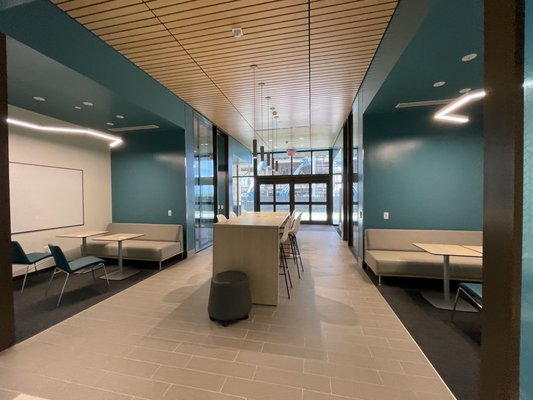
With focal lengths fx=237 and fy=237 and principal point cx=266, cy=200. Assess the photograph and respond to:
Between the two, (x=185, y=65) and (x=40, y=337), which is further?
(x=185, y=65)

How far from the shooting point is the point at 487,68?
1.21 meters

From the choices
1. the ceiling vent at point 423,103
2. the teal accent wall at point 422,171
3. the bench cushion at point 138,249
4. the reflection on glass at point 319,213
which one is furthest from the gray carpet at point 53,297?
the reflection on glass at point 319,213

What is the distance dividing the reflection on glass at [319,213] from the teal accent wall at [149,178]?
699 centimetres

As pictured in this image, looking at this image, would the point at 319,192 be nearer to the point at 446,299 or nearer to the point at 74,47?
the point at 446,299

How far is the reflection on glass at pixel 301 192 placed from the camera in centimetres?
1105

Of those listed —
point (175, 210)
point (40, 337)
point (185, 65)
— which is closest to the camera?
point (40, 337)

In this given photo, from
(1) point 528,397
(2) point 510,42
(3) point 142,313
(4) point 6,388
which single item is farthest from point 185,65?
(1) point 528,397

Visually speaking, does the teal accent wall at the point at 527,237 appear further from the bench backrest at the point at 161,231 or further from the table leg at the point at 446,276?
the bench backrest at the point at 161,231

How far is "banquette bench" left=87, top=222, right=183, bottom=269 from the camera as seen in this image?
466cm

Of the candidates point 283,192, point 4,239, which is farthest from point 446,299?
point 283,192

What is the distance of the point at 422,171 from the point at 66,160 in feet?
22.6

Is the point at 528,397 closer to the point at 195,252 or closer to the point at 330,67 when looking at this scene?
the point at 330,67

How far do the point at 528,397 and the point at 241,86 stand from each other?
192 inches

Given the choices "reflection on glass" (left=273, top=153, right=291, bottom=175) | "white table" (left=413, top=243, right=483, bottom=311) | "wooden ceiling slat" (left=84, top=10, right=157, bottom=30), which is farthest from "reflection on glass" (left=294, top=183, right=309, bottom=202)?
"wooden ceiling slat" (left=84, top=10, right=157, bottom=30)
